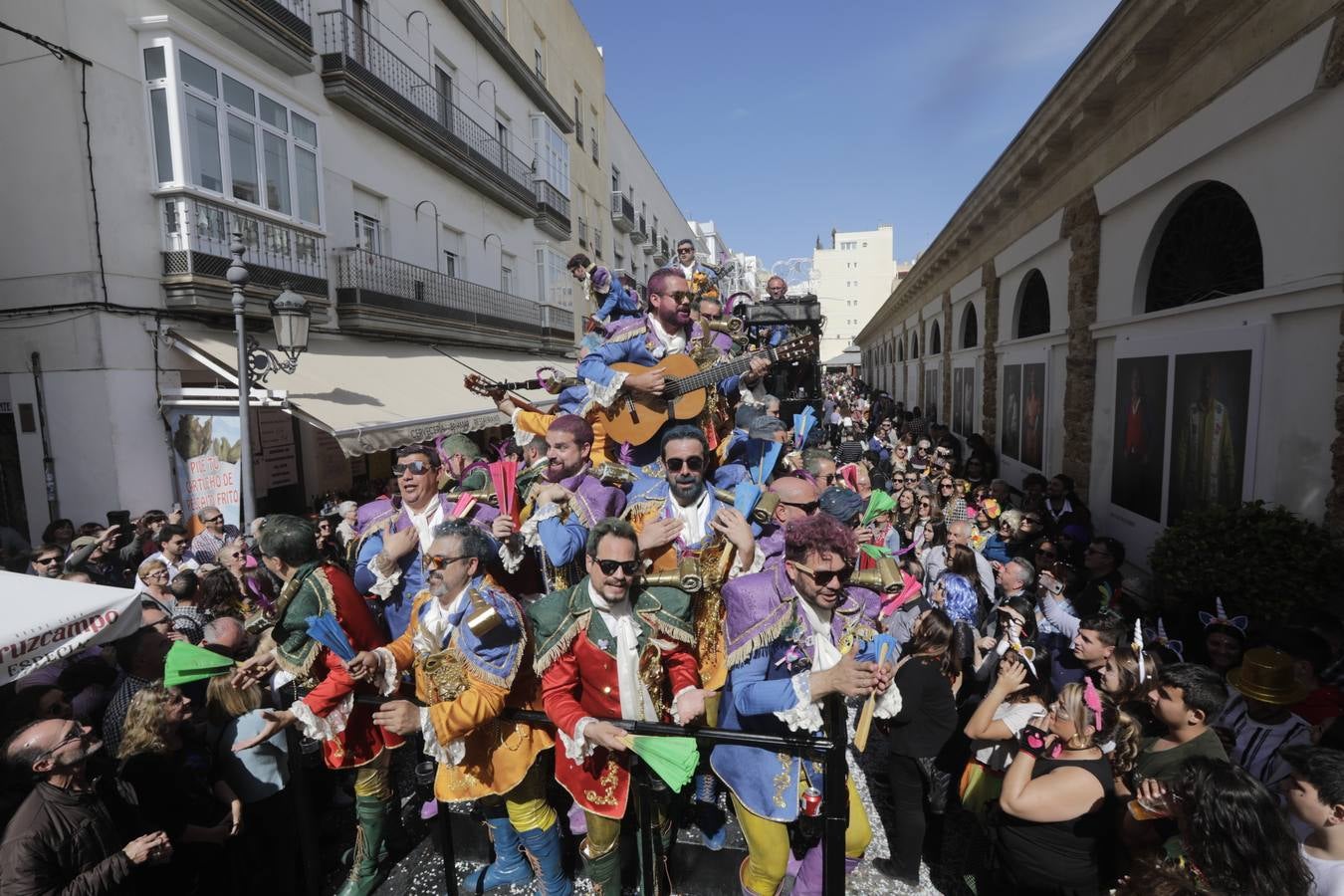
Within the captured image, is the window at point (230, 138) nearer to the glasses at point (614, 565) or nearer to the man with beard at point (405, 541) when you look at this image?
the man with beard at point (405, 541)

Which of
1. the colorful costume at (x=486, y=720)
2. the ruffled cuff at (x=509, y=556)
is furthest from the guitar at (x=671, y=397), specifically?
the colorful costume at (x=486, y=720)

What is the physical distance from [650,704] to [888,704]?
3.17ft

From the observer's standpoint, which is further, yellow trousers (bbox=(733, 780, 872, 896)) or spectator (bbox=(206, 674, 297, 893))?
spectator (bbox=(206, 674, 297, 893))

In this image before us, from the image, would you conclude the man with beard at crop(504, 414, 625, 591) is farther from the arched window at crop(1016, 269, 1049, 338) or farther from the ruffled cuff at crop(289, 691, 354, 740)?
the arched window at crop(1016, 269, 1049, 338)

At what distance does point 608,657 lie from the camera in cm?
274

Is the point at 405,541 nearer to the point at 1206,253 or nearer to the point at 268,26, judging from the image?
the point at 1206,253

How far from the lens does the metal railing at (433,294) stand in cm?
1126

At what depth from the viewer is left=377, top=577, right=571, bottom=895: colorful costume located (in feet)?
9.00

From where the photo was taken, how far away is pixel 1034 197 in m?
9.30

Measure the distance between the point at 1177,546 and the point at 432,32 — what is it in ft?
54.0

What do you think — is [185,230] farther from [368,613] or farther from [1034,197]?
[1034,197]

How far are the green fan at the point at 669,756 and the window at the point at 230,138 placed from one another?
30.2 feet

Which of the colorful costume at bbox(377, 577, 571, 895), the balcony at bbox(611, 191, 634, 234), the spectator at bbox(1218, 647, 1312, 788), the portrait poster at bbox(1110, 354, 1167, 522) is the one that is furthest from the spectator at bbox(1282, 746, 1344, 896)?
the balcony at bbox(611, 191, 634, 234)

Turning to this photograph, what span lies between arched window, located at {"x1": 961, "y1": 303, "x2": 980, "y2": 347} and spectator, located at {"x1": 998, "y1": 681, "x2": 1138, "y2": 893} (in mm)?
11543
